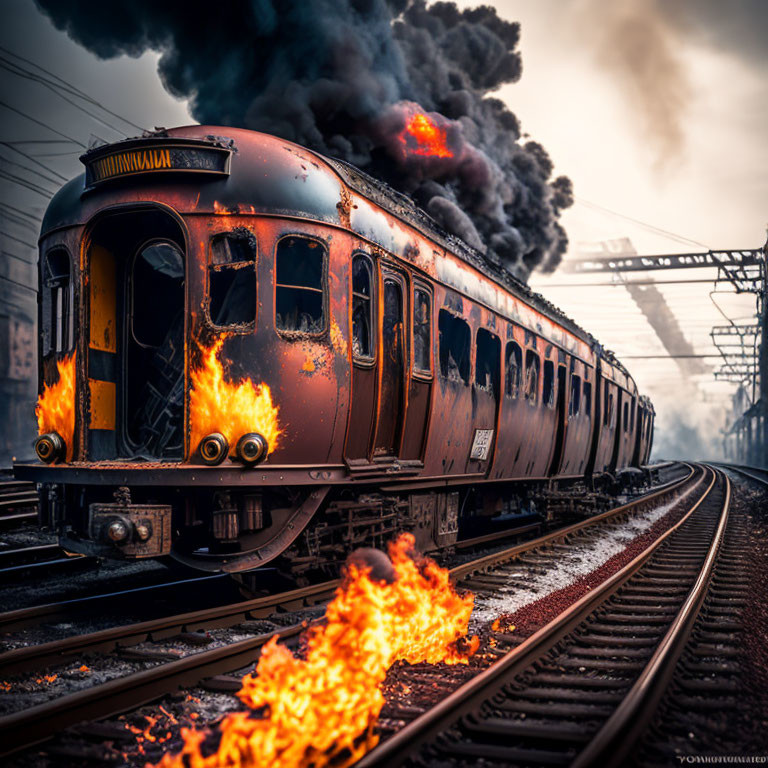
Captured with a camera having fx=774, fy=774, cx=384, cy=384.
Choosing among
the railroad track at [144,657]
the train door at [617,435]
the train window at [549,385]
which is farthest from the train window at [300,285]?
the train door at [617,435]

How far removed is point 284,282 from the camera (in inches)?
246

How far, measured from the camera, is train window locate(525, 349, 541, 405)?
35.0 feet

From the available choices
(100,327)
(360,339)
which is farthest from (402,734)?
(100,327)

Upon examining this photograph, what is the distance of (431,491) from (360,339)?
2257mm

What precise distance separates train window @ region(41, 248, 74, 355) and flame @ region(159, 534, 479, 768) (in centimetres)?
342

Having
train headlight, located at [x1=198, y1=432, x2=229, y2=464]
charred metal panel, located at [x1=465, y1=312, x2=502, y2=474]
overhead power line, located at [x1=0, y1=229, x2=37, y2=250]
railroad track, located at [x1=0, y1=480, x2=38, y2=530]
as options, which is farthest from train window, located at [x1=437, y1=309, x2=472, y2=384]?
overhead power line, located at [x1=0, y1=229, x2=37, y2=250]

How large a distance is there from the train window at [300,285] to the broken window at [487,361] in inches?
121

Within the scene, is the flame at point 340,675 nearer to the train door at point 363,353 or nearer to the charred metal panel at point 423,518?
the train door at point 363,353

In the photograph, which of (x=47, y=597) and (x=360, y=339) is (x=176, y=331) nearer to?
(x=360, y=339)

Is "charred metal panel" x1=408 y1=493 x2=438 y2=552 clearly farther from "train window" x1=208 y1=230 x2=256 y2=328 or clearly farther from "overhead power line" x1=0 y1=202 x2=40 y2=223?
"overhead power line" x1=0 y1=202 x2=40 y2=223

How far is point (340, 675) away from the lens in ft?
13.2

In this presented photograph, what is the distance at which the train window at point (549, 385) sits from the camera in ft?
38.1

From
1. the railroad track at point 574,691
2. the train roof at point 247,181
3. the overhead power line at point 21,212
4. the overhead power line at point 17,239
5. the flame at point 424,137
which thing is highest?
the overhead power line at point 21,212

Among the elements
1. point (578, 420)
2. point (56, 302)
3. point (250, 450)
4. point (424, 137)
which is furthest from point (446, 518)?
point (424, 137)
